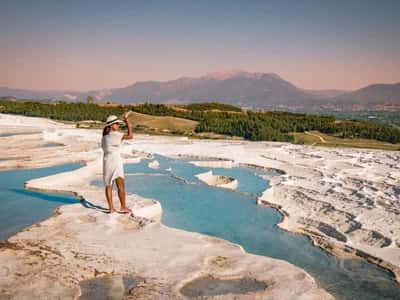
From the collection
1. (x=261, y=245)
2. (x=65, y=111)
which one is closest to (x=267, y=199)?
(x=261, y=245)

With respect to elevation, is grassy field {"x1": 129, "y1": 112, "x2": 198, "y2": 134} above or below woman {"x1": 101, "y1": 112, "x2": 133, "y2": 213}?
below

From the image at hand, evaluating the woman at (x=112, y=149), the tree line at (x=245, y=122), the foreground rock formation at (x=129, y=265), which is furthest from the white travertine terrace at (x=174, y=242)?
the tree line at (x=245, y=122)

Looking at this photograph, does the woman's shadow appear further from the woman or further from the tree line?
the tree line

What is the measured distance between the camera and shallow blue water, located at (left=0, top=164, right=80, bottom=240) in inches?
277

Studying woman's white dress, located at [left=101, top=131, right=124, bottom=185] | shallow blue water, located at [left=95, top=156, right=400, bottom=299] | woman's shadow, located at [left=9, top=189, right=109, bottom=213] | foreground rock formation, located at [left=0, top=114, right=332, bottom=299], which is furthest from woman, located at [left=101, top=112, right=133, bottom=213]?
shallow blue water, located at [left=95, top=156, right=400, bottom=299]

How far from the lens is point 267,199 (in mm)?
9977

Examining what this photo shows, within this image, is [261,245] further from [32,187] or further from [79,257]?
[32,187]

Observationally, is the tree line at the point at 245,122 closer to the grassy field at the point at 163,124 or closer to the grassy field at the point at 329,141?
the grassy field at the point at 329,141

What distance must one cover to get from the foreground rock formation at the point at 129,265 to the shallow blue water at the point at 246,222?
0.86 meters

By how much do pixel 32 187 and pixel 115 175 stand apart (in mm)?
4086

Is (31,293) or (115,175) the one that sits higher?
(115,175)

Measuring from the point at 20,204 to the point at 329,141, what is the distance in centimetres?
2531

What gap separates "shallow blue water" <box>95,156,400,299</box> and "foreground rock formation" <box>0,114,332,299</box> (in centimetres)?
86

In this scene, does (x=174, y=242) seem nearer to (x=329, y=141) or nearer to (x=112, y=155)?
(x=112, y=155)
